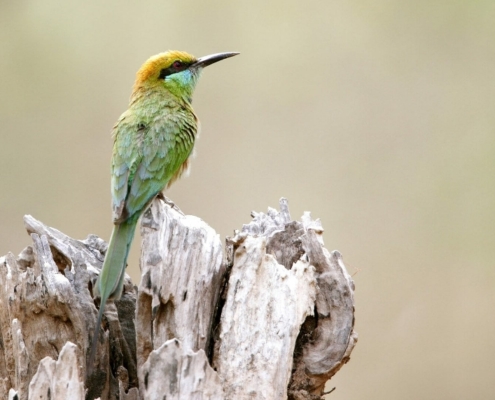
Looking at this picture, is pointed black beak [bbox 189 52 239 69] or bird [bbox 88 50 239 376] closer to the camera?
bird [bbox 88 50 239 376]

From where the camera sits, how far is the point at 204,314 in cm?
167

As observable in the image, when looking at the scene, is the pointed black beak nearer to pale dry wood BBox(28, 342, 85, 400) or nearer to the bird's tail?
the bird's tail

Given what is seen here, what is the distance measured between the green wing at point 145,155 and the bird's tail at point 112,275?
100mm

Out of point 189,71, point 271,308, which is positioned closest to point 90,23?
point 189,71

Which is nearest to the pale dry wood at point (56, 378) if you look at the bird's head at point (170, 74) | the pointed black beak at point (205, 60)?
the bird's head at point (170, 74)

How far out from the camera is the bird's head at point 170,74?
8.50 feet

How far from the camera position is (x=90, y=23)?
3.70m

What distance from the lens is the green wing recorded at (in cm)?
206

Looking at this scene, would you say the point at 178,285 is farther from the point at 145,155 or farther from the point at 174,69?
the point at 174,69

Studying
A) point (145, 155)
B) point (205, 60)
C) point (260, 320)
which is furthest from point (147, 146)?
point (260, 320)

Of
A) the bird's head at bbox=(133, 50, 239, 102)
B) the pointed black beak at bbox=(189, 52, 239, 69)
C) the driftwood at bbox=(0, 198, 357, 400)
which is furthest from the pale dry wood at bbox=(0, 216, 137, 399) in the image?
the pointed black beak at bbox=(189, 52, 239, 69)

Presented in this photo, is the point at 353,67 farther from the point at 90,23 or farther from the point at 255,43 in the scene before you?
the point at 90,23

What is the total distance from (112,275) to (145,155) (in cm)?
54

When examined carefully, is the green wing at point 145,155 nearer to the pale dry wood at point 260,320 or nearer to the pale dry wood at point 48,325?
the pale dry wood at point 48,325
